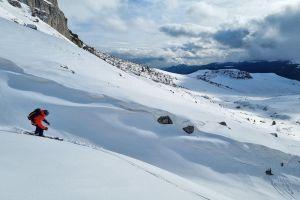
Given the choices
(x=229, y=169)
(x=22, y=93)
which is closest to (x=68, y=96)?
(x=22, y=93)

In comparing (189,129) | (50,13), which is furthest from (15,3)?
(189,129)

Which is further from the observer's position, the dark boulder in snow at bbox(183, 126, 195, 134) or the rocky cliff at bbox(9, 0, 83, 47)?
the rocky cliff at bbox(9, 0, 83, 47)

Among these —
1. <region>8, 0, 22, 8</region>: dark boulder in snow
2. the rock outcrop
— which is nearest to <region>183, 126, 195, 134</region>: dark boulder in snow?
<region>8, 0, 22, 8</region>: dark boulder in snow

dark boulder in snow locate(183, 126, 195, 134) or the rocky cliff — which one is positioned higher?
the rocky cliff

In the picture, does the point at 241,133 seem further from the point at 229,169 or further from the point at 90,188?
the point at 90,188

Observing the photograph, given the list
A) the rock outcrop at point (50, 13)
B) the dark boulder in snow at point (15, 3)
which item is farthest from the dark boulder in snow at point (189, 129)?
the rock outcrop at point (50, 13)

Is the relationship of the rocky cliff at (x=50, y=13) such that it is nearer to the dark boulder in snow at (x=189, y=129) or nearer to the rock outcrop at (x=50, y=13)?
the rock outcrop at (x=50, y=13)

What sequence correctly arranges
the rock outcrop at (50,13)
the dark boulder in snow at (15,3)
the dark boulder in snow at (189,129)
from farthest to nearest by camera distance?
1. the rock outcrop at (50,13)
2. the dark boulder in snow at (15,3)
3. the dark boulder in snow at (189,129)

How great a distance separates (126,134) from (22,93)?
23.3ft

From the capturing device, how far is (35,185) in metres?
11.1

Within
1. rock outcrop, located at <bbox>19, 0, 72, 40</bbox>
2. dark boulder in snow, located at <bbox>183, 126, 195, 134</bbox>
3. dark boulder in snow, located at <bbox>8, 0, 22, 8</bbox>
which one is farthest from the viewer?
rock outcrop, located at <bbox>19, 0, 72, 40</bbox>

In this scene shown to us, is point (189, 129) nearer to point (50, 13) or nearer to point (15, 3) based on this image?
point (15, 3)

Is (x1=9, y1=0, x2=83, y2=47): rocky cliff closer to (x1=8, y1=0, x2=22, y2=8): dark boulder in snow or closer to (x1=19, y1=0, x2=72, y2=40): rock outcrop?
(x1=19, y1=0, x2=72, y2=40): rock outcrop

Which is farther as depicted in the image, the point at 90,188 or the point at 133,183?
the point at 133,183
